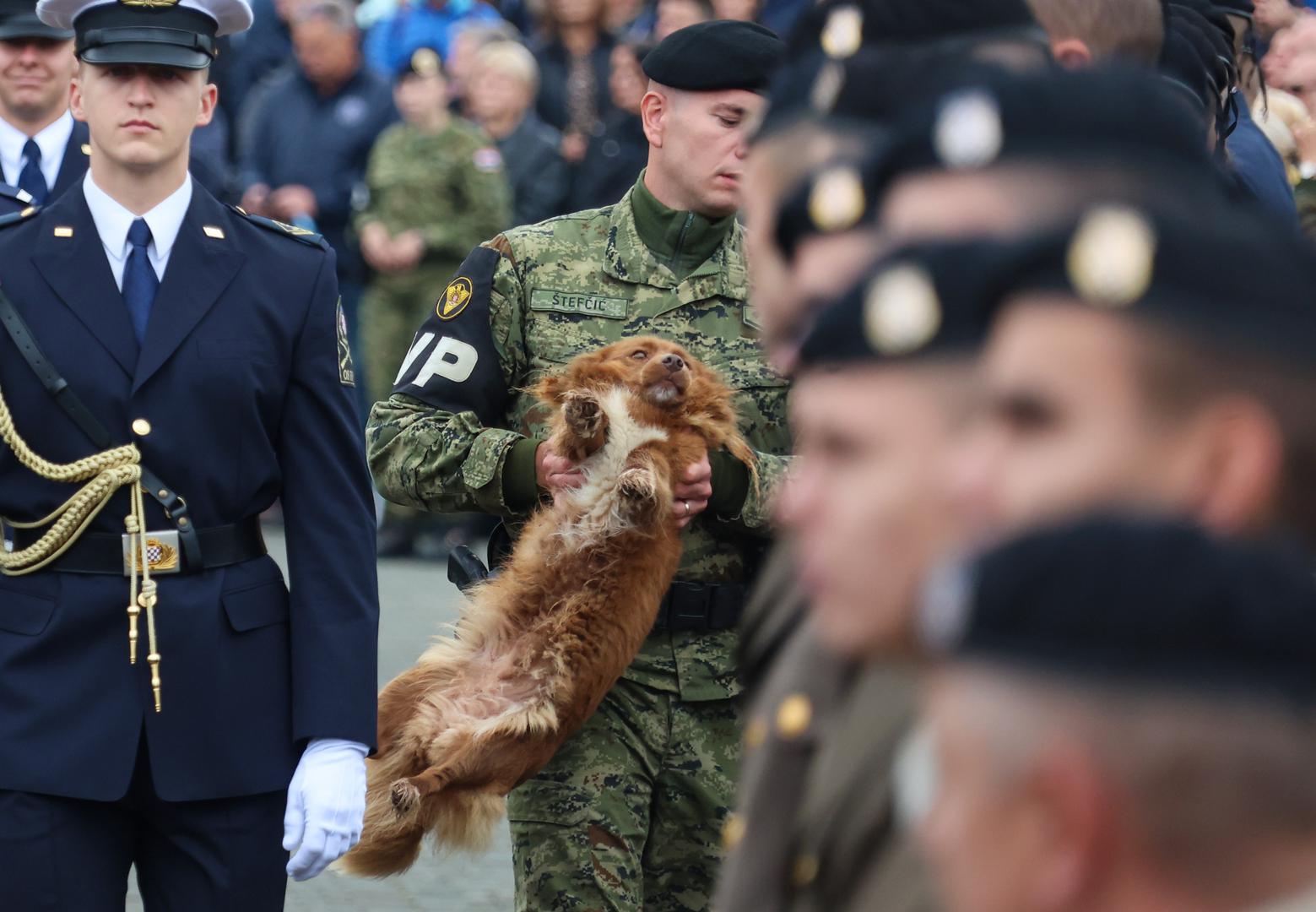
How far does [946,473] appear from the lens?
1176 mm

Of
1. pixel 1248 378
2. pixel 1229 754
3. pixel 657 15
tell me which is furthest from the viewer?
pixel 657 15

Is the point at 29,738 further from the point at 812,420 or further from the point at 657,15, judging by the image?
the point at 657,15

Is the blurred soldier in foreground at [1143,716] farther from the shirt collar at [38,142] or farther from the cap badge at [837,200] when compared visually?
the shirt collar at [38,142]

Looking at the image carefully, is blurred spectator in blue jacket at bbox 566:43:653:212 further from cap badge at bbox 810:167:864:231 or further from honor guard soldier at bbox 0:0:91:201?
cap badge at bbox 810:167:864:231

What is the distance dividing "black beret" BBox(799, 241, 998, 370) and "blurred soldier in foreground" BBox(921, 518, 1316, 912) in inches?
7.5

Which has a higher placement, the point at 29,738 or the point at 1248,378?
the point at 1248,378

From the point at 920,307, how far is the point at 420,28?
12.8 metres

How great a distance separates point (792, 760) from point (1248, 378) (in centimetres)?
66

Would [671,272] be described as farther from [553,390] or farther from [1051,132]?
[1051,132]

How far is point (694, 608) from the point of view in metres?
3.97

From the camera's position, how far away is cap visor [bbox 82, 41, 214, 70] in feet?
11.6

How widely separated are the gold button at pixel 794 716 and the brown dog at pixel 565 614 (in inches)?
81.4

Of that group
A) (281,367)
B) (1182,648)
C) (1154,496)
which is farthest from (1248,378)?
(281,367)

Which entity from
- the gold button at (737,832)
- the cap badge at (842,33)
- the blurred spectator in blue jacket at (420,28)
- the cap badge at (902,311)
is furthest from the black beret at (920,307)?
the blurred spectator in blue jacket at (420,28)
